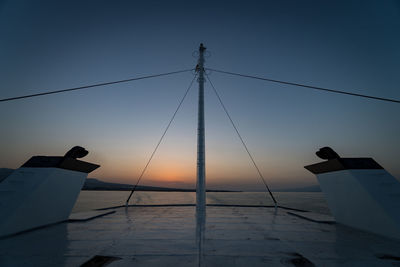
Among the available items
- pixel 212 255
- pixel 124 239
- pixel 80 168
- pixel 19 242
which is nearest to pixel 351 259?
pixel 212 255

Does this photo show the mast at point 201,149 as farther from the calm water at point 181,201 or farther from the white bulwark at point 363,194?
the calm water at point 181,201

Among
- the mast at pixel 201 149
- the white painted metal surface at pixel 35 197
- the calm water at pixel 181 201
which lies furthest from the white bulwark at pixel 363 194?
the calm water at pixel 181 201

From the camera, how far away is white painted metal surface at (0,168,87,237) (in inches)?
257

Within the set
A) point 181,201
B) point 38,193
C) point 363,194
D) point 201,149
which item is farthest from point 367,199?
point 181,201

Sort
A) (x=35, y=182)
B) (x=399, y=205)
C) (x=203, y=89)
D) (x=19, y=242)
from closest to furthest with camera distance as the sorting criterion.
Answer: (x=19, y=242), (x=399, y=205), (x=35, y=182), (x=203, y=89)

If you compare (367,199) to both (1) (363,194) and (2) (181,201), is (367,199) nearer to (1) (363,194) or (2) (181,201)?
(1) (363,194)

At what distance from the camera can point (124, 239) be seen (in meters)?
5.77

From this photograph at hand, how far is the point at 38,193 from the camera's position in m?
7.42

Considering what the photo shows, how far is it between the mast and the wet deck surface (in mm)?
3021

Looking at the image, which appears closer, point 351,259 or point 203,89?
point 351,259

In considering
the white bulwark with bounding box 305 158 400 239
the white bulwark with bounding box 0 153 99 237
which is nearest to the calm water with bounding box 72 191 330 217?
the white bulwark with bounding box 0 153 99 237

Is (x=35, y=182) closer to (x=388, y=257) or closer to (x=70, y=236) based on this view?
(x=70, y=236)

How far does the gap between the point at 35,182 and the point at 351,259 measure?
10836mm

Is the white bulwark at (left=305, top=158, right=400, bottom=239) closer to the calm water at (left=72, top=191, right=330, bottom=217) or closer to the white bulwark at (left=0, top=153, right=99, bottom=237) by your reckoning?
the white bulwark at (left=0, top=153, right=99, bottom=237)
